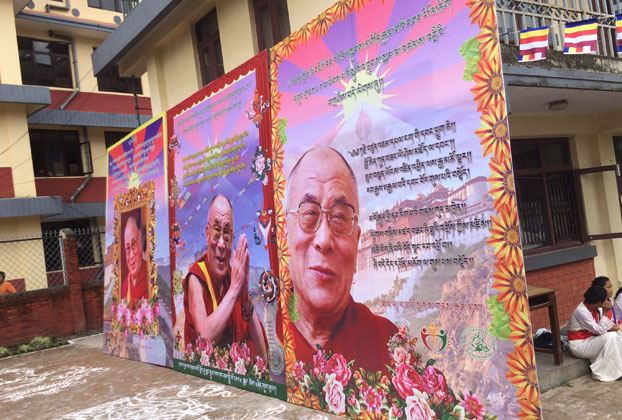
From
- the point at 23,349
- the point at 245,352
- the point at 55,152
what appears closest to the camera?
the point at 245,352

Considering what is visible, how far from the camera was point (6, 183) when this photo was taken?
15.1 meters

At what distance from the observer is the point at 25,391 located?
25.1ft

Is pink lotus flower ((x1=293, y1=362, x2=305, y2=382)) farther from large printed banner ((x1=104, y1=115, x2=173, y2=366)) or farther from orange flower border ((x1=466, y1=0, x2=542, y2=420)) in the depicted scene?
large printed banner ((x1=104, y1=115, x2=173, y2=366))

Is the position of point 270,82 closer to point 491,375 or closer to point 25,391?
point 491,375

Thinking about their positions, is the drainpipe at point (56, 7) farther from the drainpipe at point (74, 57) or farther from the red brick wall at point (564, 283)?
the red brick wall at point (564, 283)

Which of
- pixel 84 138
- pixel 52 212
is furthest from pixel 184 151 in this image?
pixel 84 138

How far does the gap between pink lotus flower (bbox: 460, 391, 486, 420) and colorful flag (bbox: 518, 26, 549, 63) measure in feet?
9.90

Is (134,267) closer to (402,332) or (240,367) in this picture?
(240,367)

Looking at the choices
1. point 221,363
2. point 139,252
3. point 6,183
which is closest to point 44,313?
point 139,252

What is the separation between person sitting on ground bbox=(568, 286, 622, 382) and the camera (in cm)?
501

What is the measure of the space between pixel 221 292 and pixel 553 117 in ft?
16.8

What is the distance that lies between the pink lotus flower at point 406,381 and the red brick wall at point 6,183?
558 inches

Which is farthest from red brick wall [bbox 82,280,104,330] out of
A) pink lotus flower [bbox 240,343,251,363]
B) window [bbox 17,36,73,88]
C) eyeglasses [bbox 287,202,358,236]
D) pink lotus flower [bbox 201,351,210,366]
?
eyeglasses [bbox 287,202,358,236]

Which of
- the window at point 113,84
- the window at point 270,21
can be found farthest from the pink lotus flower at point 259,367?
the window at point 113,84
